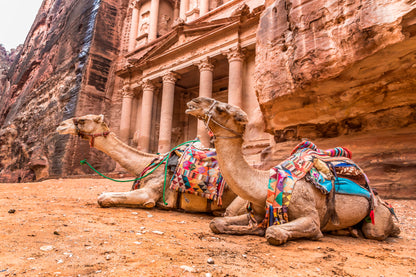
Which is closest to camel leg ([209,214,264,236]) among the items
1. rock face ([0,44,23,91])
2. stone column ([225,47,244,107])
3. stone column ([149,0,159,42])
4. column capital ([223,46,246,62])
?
stone column ([225,47,244,107])

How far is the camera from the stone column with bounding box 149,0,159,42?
20388 millimetres

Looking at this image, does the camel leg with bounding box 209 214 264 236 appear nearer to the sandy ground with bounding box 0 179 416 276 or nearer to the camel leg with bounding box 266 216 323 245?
the sandy ground with bounding box 0 179 416 276

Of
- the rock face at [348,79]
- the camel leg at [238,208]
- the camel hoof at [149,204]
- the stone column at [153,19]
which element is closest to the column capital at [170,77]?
the stone column at [153,19]

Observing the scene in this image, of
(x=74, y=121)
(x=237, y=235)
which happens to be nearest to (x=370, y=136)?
(x=237, y=235)

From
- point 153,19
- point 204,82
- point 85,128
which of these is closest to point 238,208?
point 85,128

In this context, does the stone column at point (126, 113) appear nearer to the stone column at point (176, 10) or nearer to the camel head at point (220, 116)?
the stone column at point (176, 10)

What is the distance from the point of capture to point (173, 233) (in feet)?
8.20

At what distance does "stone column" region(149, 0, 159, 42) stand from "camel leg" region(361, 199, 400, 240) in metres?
20.5

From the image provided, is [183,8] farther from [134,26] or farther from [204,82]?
[204,82]

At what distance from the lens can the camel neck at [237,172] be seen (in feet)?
7.81

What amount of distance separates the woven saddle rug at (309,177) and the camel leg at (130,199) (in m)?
1.91

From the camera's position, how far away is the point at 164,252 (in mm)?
1851

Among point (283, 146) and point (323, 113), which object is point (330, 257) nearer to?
point (323, 113)

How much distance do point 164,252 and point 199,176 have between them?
1.79 m
